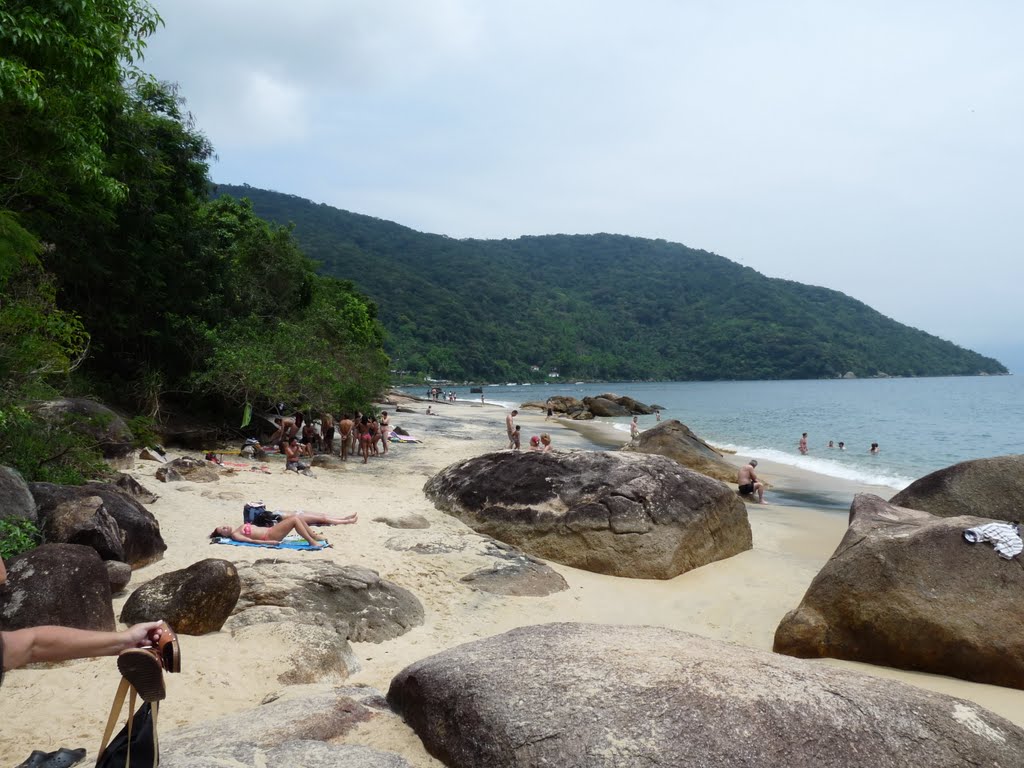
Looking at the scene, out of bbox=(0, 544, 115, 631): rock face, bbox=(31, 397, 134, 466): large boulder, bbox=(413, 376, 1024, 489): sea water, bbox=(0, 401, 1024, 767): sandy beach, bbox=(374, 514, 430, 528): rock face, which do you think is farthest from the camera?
bbox=(413, 376, 1024, 489): sea water

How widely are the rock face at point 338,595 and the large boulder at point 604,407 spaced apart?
45.5 m

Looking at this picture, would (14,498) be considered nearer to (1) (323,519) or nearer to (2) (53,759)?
(1) (323,519)

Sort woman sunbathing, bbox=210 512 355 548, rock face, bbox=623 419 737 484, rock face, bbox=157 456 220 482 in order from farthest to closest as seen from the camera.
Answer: rock face, bbox=623 419 737 484, rock face, bbox=157 456 220 482, woman sunbathing, bbox=210 512 355 548

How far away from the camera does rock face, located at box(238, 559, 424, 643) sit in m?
5.78

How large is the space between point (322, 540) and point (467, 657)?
502 cm

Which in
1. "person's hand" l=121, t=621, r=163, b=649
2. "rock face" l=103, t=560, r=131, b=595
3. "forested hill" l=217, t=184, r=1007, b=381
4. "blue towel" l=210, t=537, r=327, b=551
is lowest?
"blue towel" l=210, t=537, r=327, b=551

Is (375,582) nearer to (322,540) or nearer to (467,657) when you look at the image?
(322,540)

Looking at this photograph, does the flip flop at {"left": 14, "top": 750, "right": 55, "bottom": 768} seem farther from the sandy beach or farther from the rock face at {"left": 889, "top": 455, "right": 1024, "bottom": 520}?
the rock face at {"left": 889, "top": 455, "right": 1024, "bottom": 520}

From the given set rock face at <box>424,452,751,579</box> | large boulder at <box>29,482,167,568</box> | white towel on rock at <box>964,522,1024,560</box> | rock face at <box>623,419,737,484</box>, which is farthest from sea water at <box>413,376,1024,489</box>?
large boulder at <box>29,482,167,568</box>

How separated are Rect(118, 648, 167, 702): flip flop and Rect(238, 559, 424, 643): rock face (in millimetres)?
3288

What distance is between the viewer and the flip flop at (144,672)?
8.07ft

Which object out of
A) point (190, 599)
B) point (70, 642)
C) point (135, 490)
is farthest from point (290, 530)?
point (70, 642)

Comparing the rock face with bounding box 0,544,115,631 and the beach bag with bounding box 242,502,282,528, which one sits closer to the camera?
the rock face with bounding box 0,544,115,631

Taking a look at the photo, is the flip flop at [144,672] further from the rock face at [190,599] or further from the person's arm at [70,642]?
the rock face at [190,599]
